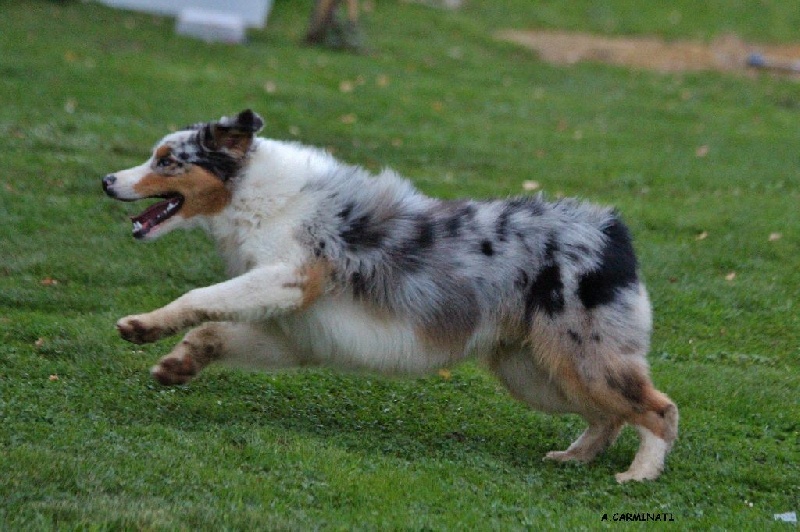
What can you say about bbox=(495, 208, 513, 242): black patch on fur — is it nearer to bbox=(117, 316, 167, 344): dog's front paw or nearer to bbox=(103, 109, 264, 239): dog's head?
bbox=(103, 109, 264, 239): dog's head

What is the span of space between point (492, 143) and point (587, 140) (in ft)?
4.55

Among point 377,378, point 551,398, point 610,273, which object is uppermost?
point 610,273

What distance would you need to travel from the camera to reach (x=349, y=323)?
6.68 m

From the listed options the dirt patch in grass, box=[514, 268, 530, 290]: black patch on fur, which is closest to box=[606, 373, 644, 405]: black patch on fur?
box=[514, 268, 530, 290]: black patch on fur

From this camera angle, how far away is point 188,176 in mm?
6711

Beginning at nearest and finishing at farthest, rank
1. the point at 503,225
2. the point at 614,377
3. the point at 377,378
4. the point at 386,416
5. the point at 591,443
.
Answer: the point at 614,377, the point at 503,225, the point at 591,443, the point at 386,416, the point at 377,378

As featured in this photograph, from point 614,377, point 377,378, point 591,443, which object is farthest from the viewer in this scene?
point 377,378

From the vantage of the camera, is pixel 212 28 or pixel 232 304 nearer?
pixel 232 304

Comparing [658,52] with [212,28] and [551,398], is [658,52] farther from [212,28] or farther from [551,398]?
[551,398]

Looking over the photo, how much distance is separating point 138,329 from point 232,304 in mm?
518

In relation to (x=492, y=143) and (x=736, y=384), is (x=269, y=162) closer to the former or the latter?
(x=736, y=384)

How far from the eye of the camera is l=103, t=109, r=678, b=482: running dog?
663 cm

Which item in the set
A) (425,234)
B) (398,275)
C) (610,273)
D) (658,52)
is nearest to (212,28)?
(658,52)

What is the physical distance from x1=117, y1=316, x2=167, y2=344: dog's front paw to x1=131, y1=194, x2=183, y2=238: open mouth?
638 millimetres
